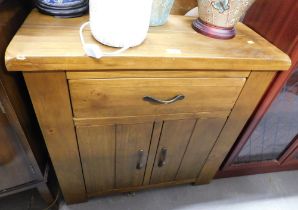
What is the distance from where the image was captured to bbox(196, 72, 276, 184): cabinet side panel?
2.11 ft

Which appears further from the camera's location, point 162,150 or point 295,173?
point 295,173

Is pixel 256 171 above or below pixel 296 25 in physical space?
below

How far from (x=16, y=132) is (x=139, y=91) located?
38 cm

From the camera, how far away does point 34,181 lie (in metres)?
0.82

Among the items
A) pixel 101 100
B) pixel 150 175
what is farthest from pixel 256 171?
pixel 101 100

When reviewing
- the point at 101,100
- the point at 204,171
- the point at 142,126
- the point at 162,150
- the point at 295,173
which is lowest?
the point at 295,173

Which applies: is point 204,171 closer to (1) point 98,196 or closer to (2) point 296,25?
(1) point 98,196

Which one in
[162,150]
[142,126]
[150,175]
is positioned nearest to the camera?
[142,126]

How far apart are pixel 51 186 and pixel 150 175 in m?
0.47

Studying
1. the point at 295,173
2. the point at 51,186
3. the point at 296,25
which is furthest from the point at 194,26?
the point at 295,173

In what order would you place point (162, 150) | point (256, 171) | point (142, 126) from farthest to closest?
point (256, 171) → point (162, 150) → point (142, 126)

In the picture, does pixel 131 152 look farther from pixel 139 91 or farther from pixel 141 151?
pixel 139 91

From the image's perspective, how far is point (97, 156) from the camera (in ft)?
2.52

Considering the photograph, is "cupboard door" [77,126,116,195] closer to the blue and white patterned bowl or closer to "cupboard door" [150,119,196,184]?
"cupboard door" [150,119,196,184]
